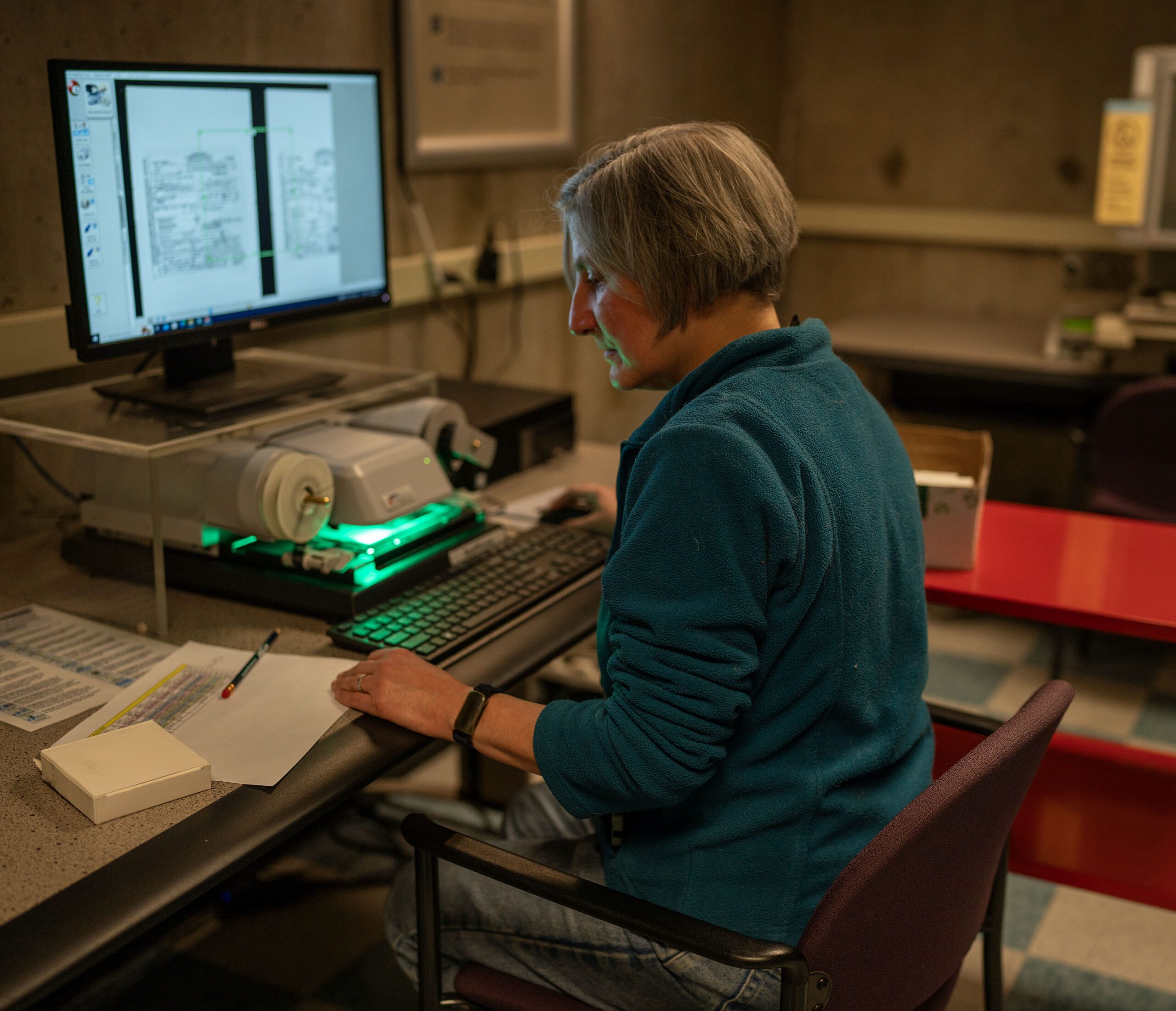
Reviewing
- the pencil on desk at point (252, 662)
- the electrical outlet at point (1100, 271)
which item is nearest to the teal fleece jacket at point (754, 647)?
the pencil on desk at point (252, 662)

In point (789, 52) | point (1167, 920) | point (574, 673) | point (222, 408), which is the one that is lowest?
point (1167, 920)

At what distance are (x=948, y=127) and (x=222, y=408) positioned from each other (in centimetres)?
319

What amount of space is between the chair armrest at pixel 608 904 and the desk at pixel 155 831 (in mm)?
87

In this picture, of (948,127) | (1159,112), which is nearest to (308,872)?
(1159,112)

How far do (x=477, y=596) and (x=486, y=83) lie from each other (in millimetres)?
1572

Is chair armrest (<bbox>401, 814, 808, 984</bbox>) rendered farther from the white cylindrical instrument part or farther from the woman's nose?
the woman's nose

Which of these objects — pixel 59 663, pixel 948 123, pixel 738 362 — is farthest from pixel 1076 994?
pixel 948 123

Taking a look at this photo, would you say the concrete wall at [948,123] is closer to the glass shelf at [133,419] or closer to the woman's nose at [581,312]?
the glass shelf at [133,419]

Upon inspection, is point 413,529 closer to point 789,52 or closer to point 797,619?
point 797,619

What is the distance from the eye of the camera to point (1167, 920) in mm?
2115

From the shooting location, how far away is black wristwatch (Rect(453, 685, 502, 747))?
1113 mm

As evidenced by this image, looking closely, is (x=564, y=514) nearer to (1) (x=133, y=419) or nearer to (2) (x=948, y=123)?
(1) (x=133, y=419)

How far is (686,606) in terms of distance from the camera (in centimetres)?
97

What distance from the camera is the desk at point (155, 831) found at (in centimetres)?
84
